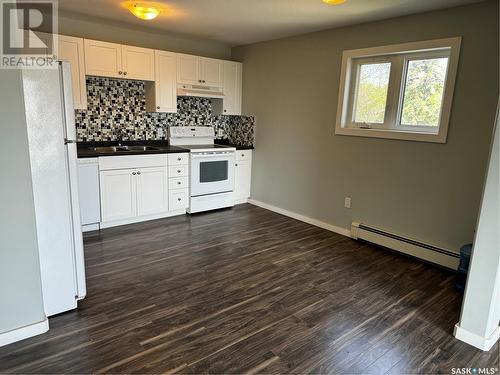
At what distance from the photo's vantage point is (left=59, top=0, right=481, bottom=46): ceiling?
3055 millimetres

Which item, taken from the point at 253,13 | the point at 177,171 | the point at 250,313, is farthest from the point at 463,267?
the point at 177,171

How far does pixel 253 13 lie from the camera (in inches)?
136

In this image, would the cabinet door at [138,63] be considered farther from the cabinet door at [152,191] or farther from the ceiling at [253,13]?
the cabinet door at [152,191]

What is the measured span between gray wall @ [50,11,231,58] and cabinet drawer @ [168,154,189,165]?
1.55 meters

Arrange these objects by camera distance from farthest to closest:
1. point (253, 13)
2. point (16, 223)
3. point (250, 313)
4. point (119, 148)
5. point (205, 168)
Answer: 1. point (205, 168)
2. point (119, 148)
3. point (253, 13)
4. point (250, 313)
5. point (16, 223)

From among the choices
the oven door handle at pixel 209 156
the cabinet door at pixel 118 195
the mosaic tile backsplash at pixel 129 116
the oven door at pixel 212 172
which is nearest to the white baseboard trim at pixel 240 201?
the oven door at pixel 212 172

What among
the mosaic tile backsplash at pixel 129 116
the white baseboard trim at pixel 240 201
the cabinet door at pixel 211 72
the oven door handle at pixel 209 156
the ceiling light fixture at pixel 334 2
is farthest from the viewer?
the white baseboard trim at pixel 240 201

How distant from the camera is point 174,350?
6.70ft

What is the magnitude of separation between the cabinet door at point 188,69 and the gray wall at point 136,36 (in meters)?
0.34

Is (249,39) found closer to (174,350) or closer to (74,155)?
(74,155)

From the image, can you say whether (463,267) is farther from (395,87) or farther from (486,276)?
(395,87)

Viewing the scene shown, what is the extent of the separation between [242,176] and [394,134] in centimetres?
242

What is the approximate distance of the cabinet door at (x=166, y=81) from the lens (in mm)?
4387

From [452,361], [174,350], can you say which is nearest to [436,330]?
[452,361]
